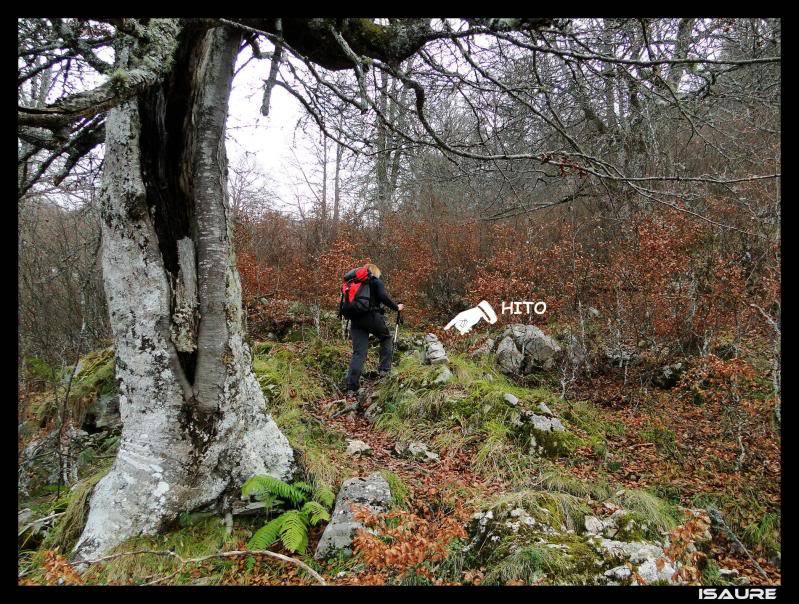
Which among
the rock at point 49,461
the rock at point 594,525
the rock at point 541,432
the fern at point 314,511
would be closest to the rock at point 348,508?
the fern at point 314,511

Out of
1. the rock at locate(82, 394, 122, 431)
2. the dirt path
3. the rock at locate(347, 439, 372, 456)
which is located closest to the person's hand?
the dirt path

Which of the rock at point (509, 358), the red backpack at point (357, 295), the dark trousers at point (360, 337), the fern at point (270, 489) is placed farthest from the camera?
the rock at point (509, 358)

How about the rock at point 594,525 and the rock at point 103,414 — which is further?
the rock at point 103,414

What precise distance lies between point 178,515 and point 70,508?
88cm

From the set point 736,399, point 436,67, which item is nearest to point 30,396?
point 436,67

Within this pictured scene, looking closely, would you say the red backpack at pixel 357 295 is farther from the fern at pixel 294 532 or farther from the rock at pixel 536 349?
the fern at pixel 294 532

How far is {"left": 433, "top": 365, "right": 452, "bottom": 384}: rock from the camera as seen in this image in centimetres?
481

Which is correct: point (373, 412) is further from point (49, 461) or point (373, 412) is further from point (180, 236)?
point (49, 461)

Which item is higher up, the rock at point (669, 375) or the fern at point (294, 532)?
the rock at point (669, 375)

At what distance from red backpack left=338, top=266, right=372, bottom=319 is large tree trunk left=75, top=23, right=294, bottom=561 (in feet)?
7.51

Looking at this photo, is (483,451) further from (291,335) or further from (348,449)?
(291,335)

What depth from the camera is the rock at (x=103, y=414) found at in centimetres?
461

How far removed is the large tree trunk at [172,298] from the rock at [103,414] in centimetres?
233

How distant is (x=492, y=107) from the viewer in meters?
3.88
